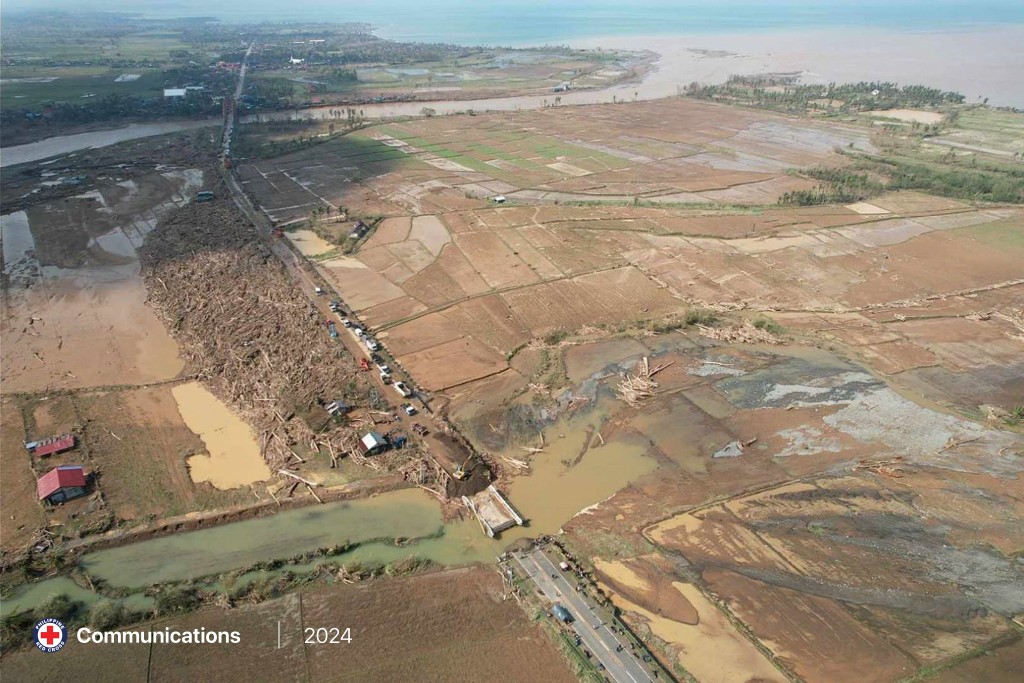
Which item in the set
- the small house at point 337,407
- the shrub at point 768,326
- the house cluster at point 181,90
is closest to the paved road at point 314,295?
the small house at point 337,407

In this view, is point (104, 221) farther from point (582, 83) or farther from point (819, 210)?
point (582, 83)

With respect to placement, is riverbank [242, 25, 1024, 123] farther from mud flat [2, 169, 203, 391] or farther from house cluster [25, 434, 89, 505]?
house cluster [25, 434, 89, 505]

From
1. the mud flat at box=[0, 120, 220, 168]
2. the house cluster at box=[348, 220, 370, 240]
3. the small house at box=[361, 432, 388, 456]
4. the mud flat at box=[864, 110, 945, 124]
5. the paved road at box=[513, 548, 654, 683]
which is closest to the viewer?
the paved road at box=[513, 548, 654, 683]

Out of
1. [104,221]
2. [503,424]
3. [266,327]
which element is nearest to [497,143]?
[104,221]

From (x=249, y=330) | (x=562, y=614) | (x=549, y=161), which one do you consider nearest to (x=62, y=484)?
(x=249, y=330)

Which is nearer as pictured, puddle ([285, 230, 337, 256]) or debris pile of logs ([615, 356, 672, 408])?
debris pile of logs ([615, 356, 672, 408])

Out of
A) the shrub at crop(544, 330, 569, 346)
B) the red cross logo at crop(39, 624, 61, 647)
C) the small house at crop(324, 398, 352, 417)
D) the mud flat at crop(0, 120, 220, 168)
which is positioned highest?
the mud flat at crop(0, 120, 220, 168)

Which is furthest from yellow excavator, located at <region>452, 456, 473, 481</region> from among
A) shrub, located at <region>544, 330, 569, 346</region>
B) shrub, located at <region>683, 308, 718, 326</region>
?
shrub, located at <region>683, 308, 718, 326</region>
